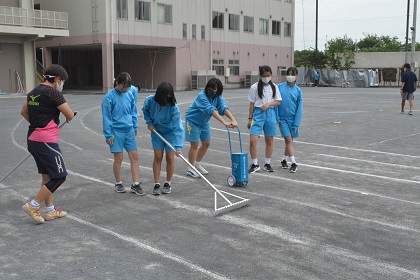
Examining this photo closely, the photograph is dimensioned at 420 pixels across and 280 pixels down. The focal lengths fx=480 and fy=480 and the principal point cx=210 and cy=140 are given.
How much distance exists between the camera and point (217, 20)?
46594 mm

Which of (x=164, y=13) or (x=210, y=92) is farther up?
(x=164, y=13)

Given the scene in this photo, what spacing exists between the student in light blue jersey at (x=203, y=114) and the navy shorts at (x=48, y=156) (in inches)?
108

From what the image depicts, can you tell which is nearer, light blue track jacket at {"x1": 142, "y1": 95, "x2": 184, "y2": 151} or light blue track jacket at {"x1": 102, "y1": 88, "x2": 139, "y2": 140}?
light blue track jacket at {"x1": 102, "y1": 88, "x2": 139, "y2": 140}

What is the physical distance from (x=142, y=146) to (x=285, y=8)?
47.6m

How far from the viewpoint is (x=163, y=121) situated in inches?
277

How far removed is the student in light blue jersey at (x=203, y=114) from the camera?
784 centimetres

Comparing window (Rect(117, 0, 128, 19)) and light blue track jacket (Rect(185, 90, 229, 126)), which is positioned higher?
window (Rect(117, 0, 128, 19))

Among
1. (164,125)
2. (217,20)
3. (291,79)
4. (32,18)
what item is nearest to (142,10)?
(32,18)

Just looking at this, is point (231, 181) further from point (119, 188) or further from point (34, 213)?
point (34, 213)

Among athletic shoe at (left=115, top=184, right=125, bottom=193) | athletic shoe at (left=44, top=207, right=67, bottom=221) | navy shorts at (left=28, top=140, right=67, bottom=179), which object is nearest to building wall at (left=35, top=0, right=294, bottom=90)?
athletic shoe at (left=115, top=184, right=125, bottom=193)

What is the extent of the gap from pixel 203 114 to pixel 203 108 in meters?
0.32

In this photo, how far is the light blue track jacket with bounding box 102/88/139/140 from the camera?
692cm

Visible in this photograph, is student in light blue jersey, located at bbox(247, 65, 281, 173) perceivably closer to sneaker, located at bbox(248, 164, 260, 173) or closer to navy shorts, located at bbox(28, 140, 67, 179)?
sneaker, located at bbox(248, 164, 260, 173)

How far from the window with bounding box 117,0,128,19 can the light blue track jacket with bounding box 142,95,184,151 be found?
1289 inches
